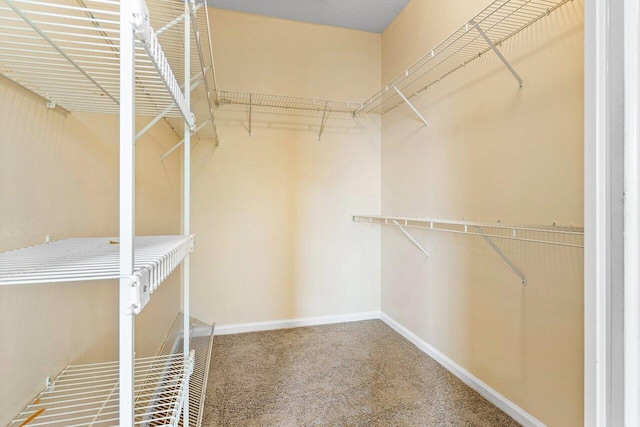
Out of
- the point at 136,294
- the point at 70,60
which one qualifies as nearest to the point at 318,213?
the point at 70,60

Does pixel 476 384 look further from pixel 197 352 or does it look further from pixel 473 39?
pixel 473 39

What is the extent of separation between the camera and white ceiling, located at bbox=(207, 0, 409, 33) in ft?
7.95

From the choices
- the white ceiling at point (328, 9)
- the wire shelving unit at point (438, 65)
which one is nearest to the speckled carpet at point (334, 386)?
the wire shelving unit at point (438, 65)

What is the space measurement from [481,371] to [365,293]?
4.15 feet

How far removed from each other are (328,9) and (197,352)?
9.46 feet

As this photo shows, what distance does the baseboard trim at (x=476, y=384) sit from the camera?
148 centimetres

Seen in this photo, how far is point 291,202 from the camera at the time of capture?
2.72 meters
